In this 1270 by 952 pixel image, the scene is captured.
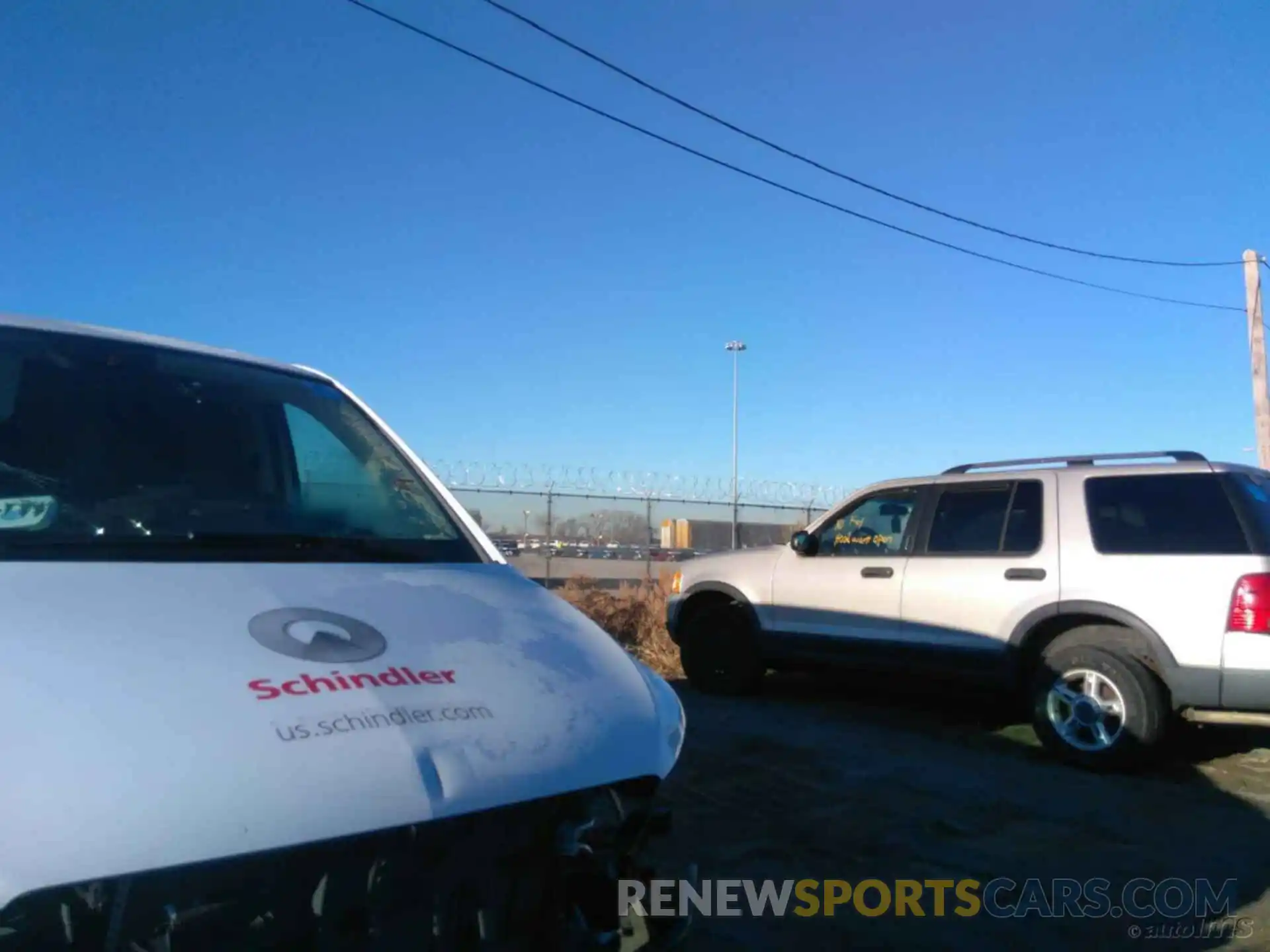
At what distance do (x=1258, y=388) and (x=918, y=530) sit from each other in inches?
440

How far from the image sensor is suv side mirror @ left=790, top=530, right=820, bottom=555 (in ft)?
27.1

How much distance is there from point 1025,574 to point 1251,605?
4.59 ft

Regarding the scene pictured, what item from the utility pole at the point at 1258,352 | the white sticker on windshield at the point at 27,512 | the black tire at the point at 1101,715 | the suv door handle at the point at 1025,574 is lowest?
the black tire at the point at 1101,715

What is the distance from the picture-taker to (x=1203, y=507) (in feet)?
21.2

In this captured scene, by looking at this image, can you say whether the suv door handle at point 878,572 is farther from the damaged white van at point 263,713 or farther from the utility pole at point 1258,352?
the utility pole at point 1258,352

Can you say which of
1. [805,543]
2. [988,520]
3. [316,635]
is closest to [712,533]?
[805,543]

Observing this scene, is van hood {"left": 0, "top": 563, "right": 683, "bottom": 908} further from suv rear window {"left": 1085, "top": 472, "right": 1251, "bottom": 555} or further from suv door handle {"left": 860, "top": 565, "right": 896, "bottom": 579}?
suv door handle {"left": 860, "top": 565, "right": 896, "bottom": 579}

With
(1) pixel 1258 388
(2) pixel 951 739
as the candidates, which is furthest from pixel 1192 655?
(1) pixel 1258 388

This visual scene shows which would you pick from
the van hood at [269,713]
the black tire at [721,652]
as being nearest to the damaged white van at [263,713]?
the van hood at [269,713]

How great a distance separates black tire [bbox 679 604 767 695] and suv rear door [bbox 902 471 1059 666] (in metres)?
1.48

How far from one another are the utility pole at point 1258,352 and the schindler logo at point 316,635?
1662 centimetres

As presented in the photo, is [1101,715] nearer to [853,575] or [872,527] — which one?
[853,575]

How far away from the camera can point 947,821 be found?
17.5ft

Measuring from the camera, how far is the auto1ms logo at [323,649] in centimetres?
208
